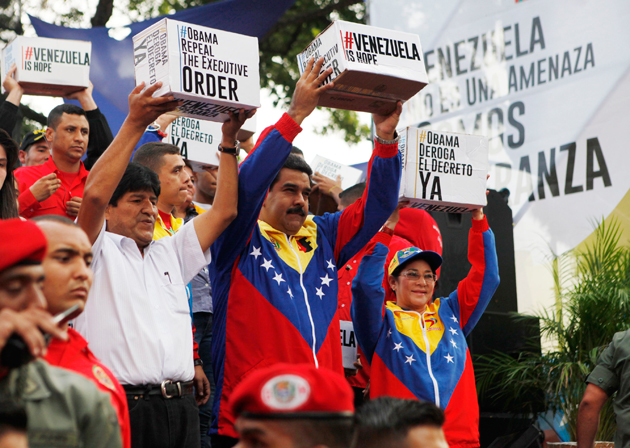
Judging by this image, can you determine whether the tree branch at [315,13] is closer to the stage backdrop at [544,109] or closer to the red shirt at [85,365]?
the stage backdrop at [544,109]

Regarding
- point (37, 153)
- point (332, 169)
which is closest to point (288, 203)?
point (37, 153)

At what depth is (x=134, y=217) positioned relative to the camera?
338cm

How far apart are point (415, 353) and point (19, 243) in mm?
2915

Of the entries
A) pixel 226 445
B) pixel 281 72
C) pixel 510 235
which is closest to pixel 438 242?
pixel 510 235

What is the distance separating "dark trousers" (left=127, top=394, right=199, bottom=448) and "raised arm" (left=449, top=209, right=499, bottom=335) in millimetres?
2259

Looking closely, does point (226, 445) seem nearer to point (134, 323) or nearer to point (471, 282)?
point (134, 323)

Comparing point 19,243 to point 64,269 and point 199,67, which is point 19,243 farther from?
point 199,67

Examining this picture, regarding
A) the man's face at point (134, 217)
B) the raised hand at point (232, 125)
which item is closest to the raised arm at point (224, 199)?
the raised hand at point (232, 125)

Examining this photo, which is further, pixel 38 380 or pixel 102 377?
pixel 102 377

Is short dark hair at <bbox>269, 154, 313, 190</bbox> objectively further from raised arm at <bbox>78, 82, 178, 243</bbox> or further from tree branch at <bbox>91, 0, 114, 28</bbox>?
tree branch at <bbox>91, 0, 114, 28</bbox>

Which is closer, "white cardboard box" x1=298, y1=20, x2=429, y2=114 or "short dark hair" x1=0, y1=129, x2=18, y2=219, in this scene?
"short dark hair" x1=0, y1=129, x2=18, y2=219

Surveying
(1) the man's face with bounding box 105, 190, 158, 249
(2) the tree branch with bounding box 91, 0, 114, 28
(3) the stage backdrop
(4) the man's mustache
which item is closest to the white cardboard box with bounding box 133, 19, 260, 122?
(1) the man's face with bounding box 105, 190, 158, 249

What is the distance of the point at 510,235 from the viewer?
22.7ft

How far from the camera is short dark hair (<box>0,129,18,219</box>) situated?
3.34 m
